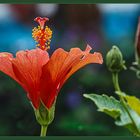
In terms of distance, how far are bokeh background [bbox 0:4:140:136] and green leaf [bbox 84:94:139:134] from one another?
100 centimetres

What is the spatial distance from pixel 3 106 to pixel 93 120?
0.34 m

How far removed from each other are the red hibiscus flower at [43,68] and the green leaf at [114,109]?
48 millimetres

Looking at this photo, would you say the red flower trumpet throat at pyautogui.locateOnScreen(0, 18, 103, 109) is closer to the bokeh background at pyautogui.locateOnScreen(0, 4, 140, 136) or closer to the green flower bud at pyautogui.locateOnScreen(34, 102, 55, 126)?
the green flower bud at pyautogui.locateOnScreen(34, 102, 55, 126)

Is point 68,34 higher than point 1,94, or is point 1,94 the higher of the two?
point 68,34

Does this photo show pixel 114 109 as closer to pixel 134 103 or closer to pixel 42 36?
pixel 134 103

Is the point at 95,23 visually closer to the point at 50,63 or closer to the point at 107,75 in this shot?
the point at 107,75

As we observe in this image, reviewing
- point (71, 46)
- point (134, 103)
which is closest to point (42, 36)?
point (134, 103)

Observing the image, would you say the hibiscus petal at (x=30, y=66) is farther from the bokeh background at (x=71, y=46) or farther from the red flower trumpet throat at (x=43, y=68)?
the bokeh background at (x=71, y=46)

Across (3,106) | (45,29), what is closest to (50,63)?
(45,29)

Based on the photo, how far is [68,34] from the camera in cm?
245

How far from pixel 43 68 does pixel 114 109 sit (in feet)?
0.36

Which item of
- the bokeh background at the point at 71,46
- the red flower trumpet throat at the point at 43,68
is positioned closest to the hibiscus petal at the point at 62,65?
the red flower trumpet throat at the point at 43,68

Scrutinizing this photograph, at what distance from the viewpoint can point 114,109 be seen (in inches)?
33.5

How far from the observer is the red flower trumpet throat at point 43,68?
0.84m
